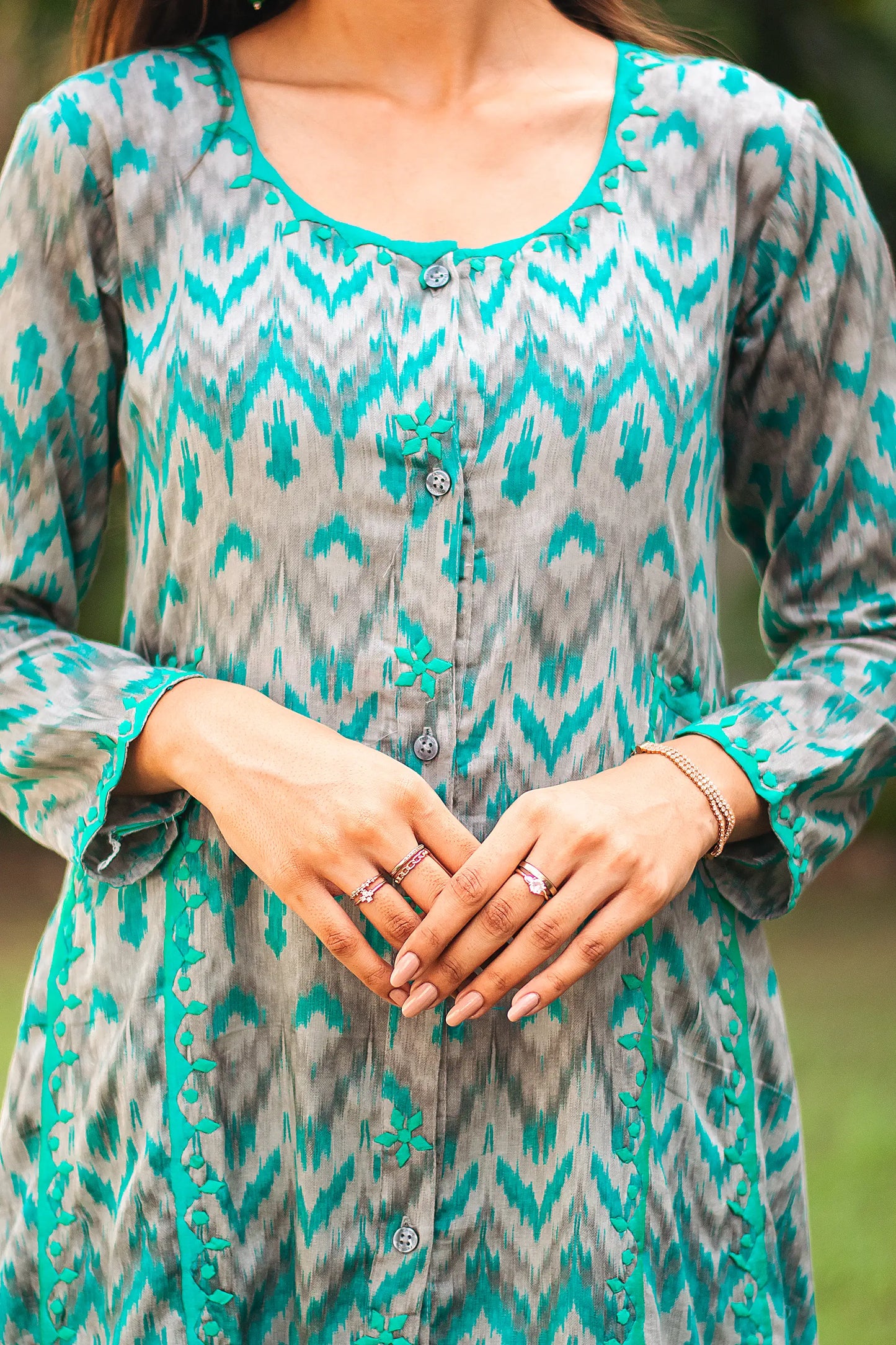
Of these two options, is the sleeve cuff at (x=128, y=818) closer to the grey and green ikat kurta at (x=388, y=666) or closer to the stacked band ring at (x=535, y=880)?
the grey and green ikat kurta at (x=388, y=666)

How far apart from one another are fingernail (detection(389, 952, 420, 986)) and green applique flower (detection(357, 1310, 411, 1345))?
0.92ft

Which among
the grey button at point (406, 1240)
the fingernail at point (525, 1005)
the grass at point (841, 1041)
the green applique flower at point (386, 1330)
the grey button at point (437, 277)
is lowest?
the grass at point (841, 1041)

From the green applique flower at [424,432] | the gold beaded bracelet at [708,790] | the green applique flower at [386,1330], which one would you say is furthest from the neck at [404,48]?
the green applique flower at [386,1330]

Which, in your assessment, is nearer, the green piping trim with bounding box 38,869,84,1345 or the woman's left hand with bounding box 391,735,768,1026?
the woman's left hand with bounding box 391,735,768,1026

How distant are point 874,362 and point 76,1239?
986mm

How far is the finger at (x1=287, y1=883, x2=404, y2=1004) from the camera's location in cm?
93

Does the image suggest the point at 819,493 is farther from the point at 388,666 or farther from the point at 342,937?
the point at 342,937

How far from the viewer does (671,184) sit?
108 cm

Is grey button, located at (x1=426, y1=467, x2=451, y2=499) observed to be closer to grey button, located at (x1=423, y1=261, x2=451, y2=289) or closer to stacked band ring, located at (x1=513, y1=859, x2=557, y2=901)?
Answer: grey button, located at (x1=423, y1=261, x2=451, y2=289)

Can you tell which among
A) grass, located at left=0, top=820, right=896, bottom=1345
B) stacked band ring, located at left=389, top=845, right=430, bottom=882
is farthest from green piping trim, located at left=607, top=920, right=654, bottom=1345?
grass, located at left=0, top=820, right=896, bottom=1345

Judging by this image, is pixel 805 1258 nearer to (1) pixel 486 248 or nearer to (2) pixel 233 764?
(2) pixel 233 764

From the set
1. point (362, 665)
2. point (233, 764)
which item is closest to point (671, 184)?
point (362, 665)

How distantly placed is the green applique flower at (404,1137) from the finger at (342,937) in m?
0.12

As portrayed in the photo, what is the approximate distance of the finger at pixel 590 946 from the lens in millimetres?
942
